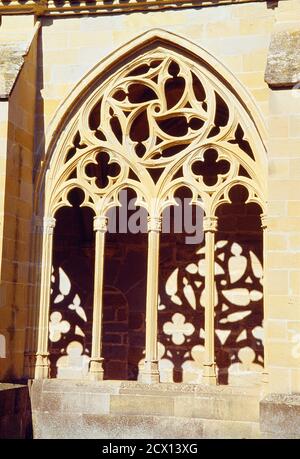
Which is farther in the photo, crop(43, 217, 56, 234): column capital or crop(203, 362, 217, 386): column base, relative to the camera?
crop(43, 217, 56, 234): column capital

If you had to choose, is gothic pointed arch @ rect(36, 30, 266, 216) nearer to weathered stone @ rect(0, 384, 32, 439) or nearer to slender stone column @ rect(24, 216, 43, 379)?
slender stone column @ rect(24, 216, 43, 379)

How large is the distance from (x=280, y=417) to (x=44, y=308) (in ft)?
9.98

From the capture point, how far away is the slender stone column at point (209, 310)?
320 inches

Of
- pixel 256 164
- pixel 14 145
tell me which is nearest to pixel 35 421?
pixel 14 145

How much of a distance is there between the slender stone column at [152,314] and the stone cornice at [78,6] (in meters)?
2.52

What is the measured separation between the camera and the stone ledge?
7020mm

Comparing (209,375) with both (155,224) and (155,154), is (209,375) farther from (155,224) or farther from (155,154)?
(155,154)

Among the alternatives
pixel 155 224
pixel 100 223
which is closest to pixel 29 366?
pixel 100 223

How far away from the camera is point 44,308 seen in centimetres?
864

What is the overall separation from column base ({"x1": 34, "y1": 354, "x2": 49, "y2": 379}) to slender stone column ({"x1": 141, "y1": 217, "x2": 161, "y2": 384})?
1149mm

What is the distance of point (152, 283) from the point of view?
8344 millimetres

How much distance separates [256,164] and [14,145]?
8.97ft

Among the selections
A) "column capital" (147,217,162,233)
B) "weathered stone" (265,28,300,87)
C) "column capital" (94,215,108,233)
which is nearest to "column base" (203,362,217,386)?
"column capital" (147,217,162,233)

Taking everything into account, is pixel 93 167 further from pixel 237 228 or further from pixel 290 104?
pixel 290 104
